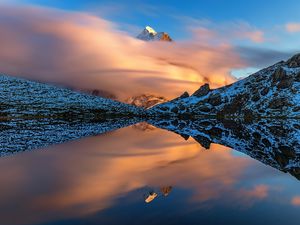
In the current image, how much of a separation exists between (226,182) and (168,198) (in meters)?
7.16

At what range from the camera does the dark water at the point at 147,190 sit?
18625 mm

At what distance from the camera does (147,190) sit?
2402 centimetres

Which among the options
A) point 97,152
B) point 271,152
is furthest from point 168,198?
point 271,152

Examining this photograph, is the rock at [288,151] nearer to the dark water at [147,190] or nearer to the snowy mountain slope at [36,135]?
the dark water at [147,190]

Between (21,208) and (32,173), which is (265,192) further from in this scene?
(32,173)

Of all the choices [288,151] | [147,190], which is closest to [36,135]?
[288,151]

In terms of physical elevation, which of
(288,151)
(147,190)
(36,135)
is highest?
(288,151)

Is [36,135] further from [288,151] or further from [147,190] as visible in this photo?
[147,190]

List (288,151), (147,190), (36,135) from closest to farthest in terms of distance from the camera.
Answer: (147,190), (288,151), (36,135)

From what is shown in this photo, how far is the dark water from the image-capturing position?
1862 cm

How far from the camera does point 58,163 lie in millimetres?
36688

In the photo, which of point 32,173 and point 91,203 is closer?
point 91,203

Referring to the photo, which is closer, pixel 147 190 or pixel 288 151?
pixel 147 190

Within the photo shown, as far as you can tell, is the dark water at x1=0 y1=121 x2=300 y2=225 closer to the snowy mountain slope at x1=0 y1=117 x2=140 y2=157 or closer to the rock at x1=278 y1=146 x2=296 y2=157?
the rock at x1=278 y1=146 x2=296 y2=157
